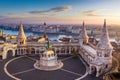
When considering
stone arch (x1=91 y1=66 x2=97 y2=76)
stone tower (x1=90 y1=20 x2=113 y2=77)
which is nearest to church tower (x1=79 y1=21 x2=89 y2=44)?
stone tower (x1=90 y1=20 x2=113 y2=77)

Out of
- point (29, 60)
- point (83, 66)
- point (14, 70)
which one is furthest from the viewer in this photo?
point (29, 60)

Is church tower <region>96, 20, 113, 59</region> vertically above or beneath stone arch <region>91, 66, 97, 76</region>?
above

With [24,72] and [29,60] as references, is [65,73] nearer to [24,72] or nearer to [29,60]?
[24,72]

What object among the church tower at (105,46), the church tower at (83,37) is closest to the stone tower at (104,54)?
the church tower at (105,46)

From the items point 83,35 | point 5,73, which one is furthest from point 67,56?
point 5,73

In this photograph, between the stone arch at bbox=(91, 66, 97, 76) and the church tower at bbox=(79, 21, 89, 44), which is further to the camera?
the church tower at bbox=(79, 21, 89, 44)

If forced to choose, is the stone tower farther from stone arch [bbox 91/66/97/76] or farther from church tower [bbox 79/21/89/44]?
church tower [bbox 79/21/89/44]

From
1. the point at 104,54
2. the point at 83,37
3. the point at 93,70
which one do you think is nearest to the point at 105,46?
the point at 104,54

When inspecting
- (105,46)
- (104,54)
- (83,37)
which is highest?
(83,37)

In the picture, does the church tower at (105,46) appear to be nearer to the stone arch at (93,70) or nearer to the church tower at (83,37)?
the stone arch at (93,70)

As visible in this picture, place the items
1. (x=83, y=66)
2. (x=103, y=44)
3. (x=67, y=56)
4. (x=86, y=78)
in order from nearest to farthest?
(x=86, y=78), (x=103, y=44), (x=83, y=66), (x=67, y=56)

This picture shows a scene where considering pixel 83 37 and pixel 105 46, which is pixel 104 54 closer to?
pixel 105 46
